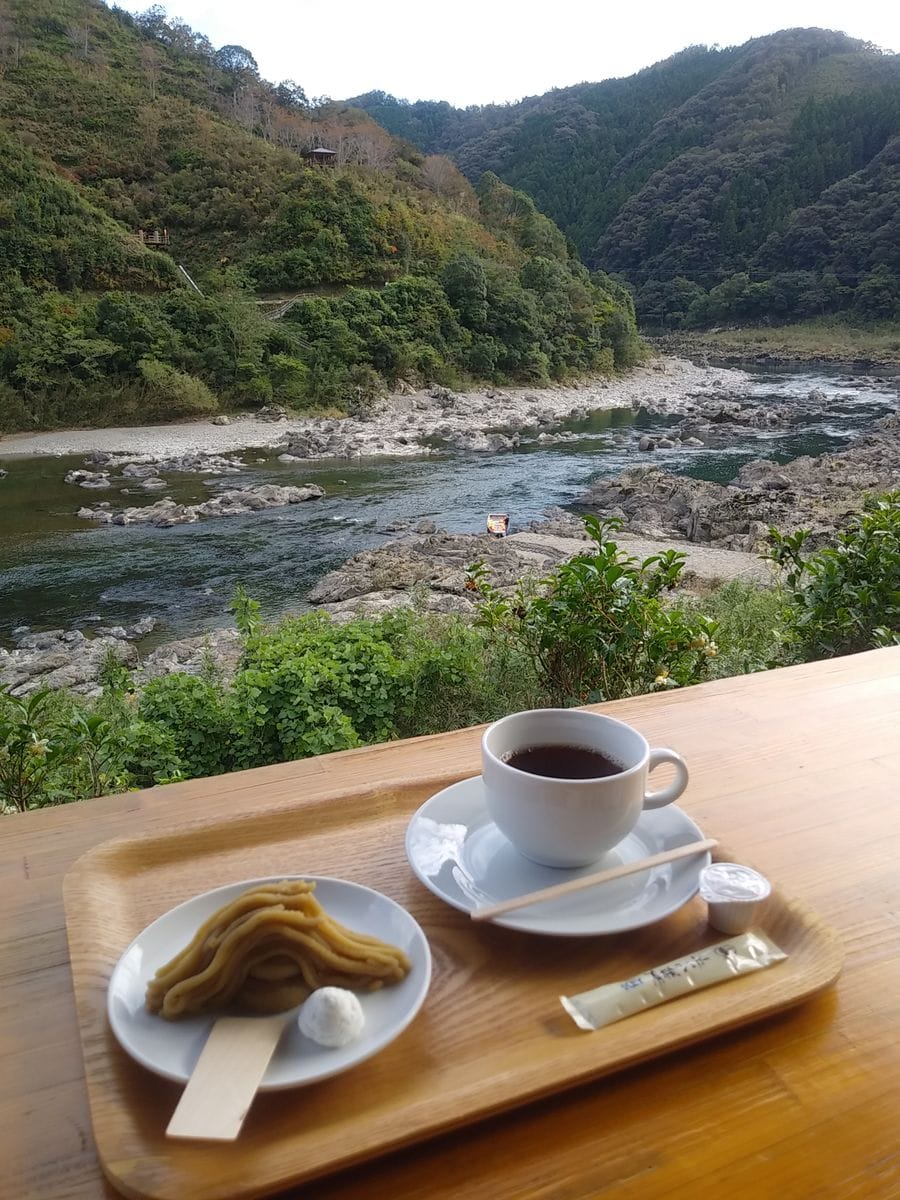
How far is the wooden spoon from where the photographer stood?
0.35m

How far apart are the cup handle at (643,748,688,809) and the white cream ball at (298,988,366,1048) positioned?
0.87 ft

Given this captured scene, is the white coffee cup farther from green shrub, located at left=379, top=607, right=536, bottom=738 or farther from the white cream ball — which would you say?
green shrub, located at left=379, top=607, right=536, bottom=738

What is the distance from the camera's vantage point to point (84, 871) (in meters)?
0.57

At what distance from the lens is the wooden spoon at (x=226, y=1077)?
0.35 meters

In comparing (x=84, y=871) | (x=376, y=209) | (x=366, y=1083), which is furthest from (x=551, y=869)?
(x=376, y=209)

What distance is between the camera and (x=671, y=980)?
459 mm

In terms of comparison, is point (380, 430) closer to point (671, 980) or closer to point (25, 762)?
point (25, 762)

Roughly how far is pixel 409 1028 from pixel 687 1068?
147 millimetres

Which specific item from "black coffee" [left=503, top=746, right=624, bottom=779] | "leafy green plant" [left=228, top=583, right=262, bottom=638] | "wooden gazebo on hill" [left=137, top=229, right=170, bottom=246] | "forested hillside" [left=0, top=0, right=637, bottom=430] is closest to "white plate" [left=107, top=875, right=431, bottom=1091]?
"black coffee" [left=503, top=746, right=624, bottom=779]

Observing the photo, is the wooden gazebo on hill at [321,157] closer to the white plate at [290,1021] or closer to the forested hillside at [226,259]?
the forested hillside at [226,259]

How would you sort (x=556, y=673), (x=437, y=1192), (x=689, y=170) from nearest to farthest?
(x=437, y=1192) → (x=556, y=673) → (x=689, y=170)

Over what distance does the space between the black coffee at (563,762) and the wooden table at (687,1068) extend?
0.42 feet

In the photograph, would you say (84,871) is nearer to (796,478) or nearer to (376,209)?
(796,478)

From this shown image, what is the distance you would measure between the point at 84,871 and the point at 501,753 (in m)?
0.31
